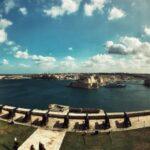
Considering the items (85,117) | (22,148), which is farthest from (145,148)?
(22,148)

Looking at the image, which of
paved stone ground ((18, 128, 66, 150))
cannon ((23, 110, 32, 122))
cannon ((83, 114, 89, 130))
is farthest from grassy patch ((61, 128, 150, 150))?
cannon ((23, 110, 32, 122))

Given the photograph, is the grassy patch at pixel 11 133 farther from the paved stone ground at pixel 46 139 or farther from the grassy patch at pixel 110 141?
the grassy patch at pixel 110 141

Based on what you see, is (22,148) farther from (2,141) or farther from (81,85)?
(81,85)

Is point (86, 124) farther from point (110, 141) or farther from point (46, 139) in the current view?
point (46, 139)

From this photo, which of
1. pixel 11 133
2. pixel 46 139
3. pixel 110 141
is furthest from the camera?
pixel 11 133

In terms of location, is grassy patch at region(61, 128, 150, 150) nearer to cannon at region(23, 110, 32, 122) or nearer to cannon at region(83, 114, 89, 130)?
cannon at region(83, 114, 89, 130)

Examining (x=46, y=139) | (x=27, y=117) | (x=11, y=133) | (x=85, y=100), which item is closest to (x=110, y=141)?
(x=46, y=139)
